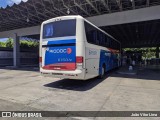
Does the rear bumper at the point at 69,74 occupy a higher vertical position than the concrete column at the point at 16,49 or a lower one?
lower

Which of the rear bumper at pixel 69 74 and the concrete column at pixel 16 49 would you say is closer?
the rear bumper at pixel 69 74

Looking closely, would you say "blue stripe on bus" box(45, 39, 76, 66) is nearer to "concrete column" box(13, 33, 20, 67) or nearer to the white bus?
the white bus

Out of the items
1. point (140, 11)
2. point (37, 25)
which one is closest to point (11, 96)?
point (140, 11)

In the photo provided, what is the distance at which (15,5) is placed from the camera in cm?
1597

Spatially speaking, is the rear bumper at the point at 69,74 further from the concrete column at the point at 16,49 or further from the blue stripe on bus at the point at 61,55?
the concrete column at the point at 16,49

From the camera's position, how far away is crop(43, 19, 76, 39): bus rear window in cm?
776

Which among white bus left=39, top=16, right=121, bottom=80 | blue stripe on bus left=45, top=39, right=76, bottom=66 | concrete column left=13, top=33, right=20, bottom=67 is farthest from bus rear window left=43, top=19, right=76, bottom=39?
concrete column left=13, top=33, right=20, bottom=67

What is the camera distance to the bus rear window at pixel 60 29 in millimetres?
7764

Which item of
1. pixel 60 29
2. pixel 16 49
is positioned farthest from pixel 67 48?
pixel 16 49

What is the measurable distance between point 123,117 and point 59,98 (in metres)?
2.69

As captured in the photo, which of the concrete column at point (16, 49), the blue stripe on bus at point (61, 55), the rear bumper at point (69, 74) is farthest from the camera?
the concrete column at point (16, 49)

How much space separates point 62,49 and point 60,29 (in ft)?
3.50

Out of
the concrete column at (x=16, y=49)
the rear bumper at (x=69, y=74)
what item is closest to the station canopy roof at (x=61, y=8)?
the concrete column at (x=16, y=49)

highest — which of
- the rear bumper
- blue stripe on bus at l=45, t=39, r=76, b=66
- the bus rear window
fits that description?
the bus rear window
